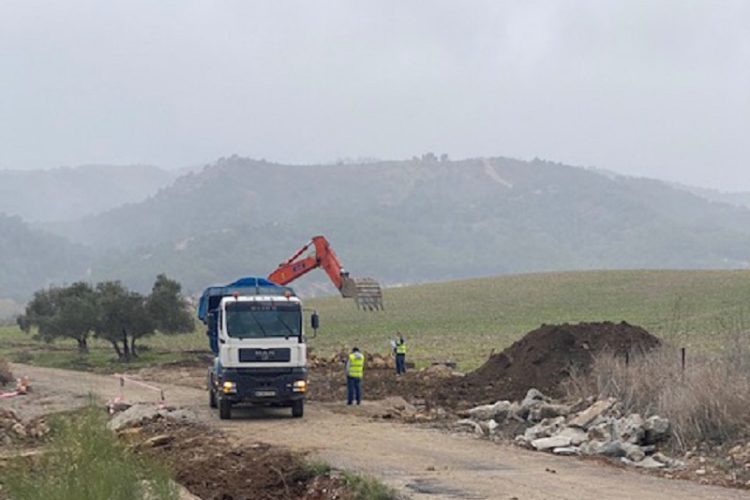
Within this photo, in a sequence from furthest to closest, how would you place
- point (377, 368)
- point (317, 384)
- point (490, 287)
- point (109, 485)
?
point (490, 287), point (377, 368), point (317, 384), point (109, 485)

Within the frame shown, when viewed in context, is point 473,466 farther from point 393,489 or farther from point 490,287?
point 490,287

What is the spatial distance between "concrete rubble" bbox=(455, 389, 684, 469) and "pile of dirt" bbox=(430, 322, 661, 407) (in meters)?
2.84

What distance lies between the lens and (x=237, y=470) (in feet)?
58.9

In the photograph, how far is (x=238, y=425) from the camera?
25.0 metres

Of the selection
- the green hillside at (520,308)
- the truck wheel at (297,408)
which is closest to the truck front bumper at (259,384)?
the truck wheel at (297,408)

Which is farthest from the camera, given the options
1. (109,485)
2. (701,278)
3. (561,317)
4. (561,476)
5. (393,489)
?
(701,278)

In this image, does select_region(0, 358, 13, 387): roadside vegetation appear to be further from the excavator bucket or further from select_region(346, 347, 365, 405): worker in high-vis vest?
select_region(346, 347, 365, 405): worker in high-vis vest

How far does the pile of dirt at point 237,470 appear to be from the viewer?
54.0 ft

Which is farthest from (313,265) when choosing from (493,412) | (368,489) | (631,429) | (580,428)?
(368,489)

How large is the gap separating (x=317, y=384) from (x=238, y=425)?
10.6 metres

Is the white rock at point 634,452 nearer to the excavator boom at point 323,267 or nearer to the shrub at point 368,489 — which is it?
the shrub at point 368,489

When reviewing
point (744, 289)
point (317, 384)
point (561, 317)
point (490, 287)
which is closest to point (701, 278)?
point (744, 289)

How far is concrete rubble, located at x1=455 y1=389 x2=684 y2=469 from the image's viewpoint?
1927cm

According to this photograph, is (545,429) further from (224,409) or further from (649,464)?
(224,409)
